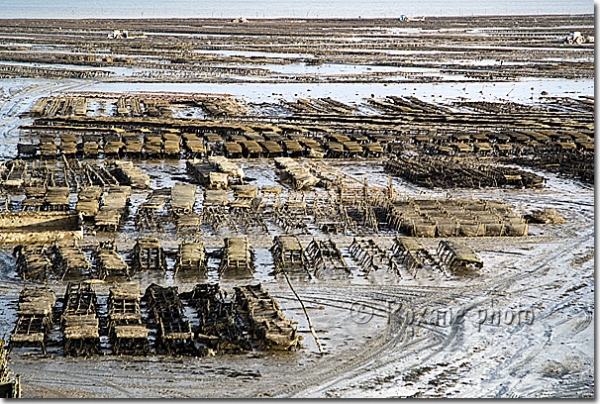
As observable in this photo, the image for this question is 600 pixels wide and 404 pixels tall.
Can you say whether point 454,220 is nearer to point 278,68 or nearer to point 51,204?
point 51,204

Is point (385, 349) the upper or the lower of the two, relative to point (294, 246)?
lower

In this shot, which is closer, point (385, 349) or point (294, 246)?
point (385, 349)

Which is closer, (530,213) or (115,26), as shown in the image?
(530,213)

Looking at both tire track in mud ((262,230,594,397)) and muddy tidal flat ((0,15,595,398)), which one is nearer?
tire track in mud ((262,230,594,397))

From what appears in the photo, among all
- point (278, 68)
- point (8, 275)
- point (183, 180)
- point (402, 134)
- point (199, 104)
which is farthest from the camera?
point (278, 68)

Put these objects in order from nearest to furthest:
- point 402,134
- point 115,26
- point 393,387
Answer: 1. point 393,387
2. point 402,134
3. point 115,26

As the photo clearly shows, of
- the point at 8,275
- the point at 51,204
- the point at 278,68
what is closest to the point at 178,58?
the point at 278,68
